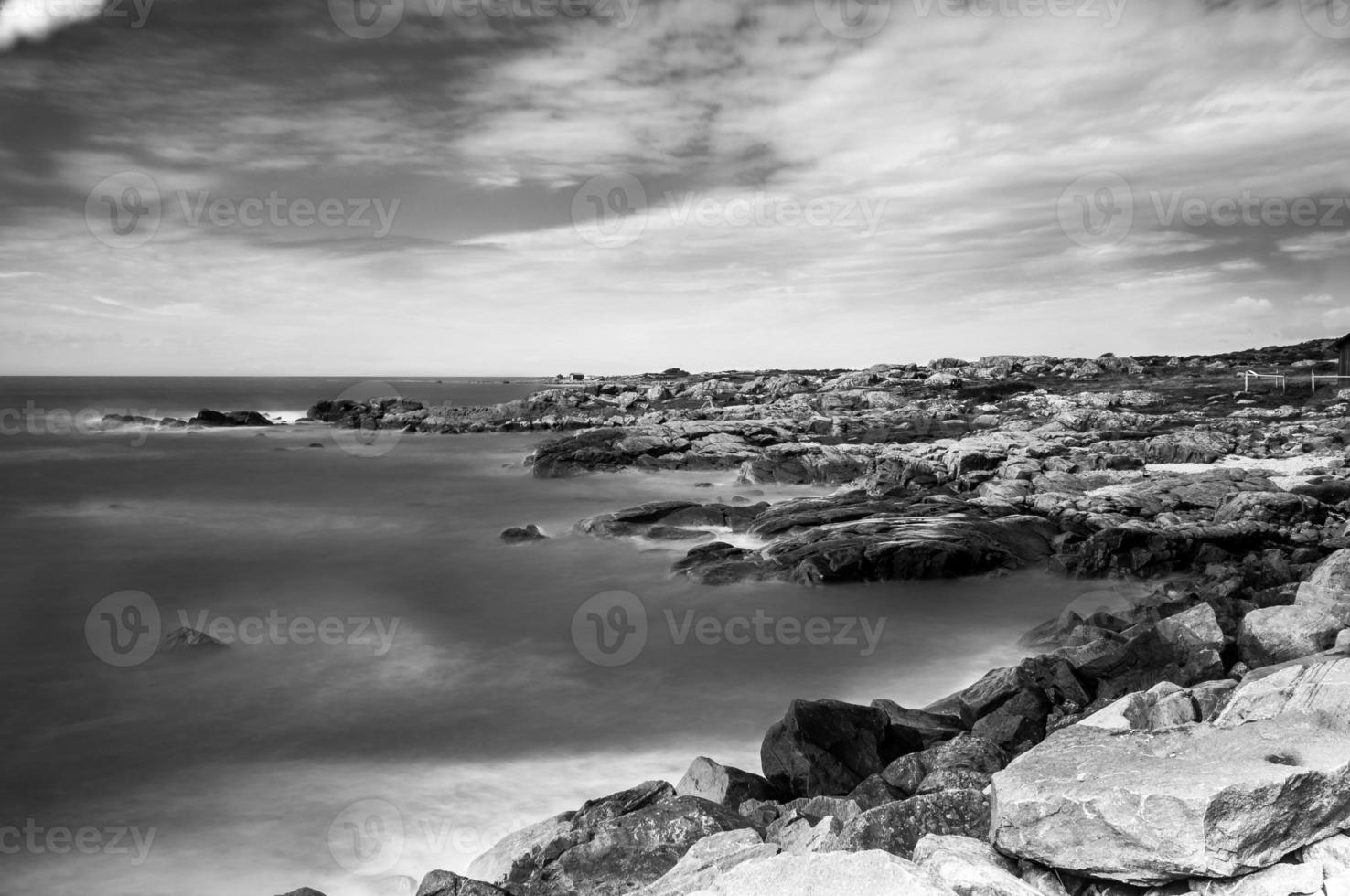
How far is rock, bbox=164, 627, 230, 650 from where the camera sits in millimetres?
16391

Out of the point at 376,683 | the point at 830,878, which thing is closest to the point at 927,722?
the point at 830,878

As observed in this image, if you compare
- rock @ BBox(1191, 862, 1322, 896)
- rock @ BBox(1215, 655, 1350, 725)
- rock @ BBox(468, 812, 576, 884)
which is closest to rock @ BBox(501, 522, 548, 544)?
rock @ BBox(468, 812, 576, 884)

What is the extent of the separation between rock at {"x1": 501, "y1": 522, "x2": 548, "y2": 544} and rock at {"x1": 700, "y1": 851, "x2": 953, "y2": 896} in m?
22.1

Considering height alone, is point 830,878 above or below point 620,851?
above

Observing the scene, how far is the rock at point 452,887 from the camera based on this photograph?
22.7 ft

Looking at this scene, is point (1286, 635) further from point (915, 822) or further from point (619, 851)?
point (619, 851)

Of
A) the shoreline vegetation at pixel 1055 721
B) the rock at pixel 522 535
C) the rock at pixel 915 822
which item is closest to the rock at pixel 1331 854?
the shoreline vegetation at pixel 1055 721

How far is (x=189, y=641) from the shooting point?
16578 millimetres

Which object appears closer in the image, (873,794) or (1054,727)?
(873,794)

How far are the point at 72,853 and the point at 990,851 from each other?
34.9 ft

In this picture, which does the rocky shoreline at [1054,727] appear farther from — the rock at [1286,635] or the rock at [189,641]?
the rock at [189,641]

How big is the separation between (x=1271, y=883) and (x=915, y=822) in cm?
236

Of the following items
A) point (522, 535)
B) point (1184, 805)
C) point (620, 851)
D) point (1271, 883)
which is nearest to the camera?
point (1271, 883)

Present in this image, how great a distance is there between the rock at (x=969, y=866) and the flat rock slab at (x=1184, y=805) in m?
0.17
